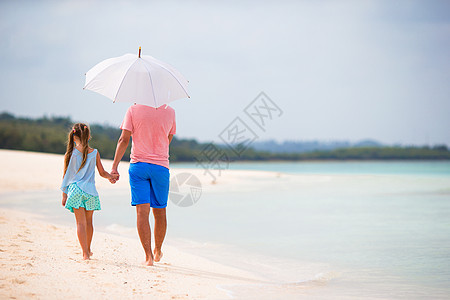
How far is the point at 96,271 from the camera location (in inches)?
142

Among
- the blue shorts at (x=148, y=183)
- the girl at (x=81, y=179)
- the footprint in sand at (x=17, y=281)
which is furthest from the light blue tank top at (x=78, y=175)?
the footprint in sand at (x=17, y=281)

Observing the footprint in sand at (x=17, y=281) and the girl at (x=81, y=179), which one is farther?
the girl at (x=81, y=179)

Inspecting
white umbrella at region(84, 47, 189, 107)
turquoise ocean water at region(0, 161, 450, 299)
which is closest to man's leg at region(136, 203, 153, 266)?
turquoise ocean water at region(0, 161, 450, 299)

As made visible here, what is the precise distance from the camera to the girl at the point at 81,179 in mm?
4078

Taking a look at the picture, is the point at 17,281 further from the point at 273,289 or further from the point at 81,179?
the point at 273,289

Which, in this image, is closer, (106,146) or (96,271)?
(96,271)

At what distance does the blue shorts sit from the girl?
0.33m

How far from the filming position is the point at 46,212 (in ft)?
28.8

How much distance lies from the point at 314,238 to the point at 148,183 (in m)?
3.34

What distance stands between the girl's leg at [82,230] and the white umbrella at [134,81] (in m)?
1.06

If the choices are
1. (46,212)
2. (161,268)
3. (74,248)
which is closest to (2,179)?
(46,212)

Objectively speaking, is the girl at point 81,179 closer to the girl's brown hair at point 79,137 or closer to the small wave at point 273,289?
the girl's brown hair at point 79,137

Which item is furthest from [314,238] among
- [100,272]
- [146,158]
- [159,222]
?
[100,272]

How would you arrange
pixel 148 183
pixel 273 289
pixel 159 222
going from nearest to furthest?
pixel 273 289 < pixel 148 183 < pixel 159 222
